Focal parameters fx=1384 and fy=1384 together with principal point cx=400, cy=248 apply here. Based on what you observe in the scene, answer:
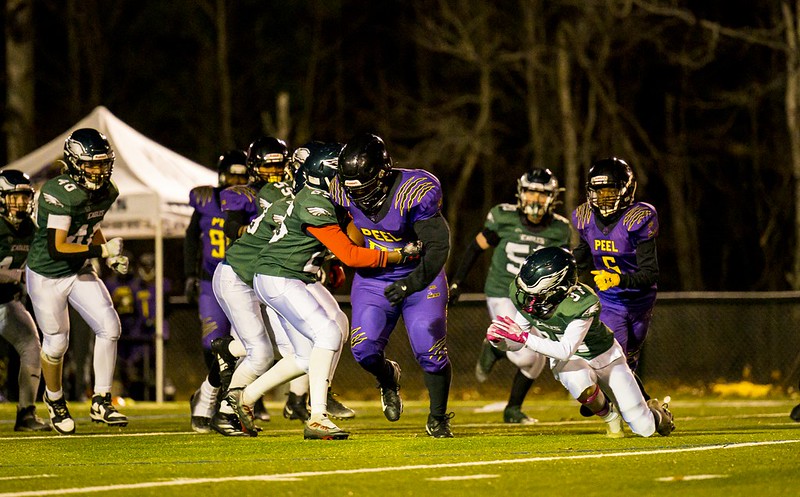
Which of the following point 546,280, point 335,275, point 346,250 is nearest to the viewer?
point 546,280

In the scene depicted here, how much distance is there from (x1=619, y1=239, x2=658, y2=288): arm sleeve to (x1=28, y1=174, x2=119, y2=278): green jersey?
12.3 ft

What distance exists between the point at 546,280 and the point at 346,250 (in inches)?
47.3

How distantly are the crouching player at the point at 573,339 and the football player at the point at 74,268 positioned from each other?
3109mm

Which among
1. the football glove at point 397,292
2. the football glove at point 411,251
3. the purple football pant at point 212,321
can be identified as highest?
the football glove at point 411,251

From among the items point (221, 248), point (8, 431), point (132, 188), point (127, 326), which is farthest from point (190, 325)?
point (8, 431)

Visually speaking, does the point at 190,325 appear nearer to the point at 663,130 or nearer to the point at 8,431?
the point at 8,431

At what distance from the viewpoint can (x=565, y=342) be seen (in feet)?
26.7

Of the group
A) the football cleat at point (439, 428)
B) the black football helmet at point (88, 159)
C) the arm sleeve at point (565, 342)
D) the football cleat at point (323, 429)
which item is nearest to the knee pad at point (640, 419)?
the arm sleeve at point (565, 342)

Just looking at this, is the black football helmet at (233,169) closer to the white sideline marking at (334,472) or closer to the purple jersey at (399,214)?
the purple jersey at (399,214)

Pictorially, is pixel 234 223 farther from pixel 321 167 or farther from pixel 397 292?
pixel 397 292

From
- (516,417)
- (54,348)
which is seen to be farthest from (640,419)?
(54,348)

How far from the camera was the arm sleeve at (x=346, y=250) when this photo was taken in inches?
325

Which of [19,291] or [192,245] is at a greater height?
[192,245]

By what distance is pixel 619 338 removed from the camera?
366 inches
